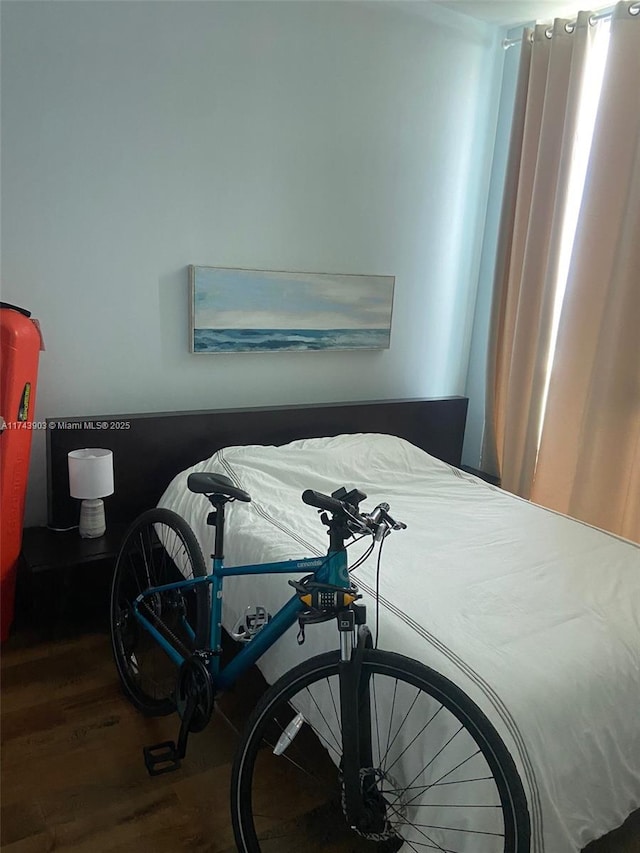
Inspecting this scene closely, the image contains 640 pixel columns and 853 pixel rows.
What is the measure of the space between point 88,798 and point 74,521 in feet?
3.93

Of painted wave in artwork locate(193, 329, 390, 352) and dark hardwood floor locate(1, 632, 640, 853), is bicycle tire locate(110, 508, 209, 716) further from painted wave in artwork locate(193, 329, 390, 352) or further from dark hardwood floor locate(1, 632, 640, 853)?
painted wave in artwork locate(193, 329, 390, 352)

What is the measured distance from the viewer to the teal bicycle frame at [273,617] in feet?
5.13

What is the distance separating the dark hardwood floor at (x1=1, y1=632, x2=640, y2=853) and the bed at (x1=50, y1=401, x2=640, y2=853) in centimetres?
35

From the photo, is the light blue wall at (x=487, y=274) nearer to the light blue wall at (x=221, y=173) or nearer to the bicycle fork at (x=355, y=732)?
the light blue wall at (x=221, y=173)

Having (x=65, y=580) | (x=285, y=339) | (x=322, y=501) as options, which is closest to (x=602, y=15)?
(x=285, y=339)

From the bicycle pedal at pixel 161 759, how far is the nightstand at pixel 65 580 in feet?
2.54

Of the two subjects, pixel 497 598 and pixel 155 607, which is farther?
pixel 155 607

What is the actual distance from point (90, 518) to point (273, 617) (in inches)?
47.1

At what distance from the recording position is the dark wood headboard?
8.61ft

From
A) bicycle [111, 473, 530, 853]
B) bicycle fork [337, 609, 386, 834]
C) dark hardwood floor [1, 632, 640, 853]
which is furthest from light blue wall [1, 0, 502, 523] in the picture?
bicycle fork [337, 609, 386, 834]

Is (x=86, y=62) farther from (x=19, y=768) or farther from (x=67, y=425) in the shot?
(x=19, y=768)

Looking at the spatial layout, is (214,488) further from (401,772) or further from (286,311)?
(286,311)

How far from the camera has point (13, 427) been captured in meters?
2.26

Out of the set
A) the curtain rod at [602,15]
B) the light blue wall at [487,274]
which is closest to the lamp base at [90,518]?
the light blue wall at [487,274]
